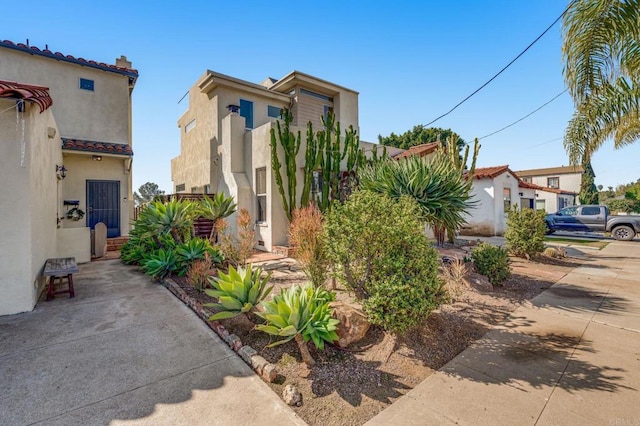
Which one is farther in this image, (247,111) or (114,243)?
(247,111)

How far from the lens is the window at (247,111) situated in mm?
15641

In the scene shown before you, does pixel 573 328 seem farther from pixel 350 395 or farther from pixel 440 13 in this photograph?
pixel 440 13

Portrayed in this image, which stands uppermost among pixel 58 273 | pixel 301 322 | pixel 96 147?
pixel 96 147

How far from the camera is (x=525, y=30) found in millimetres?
10023

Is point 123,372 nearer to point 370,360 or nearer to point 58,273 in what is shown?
point 370,360

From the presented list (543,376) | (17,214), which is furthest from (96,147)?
(543,376)

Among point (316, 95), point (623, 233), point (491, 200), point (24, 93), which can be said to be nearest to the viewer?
point (24, 93)

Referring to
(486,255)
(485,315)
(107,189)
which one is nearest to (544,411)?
(485,315)

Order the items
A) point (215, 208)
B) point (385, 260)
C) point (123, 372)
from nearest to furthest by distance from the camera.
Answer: point (123, 372)
point (385, 260)
point (215, 208)

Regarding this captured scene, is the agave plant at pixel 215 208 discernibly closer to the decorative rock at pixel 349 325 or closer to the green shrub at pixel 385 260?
the green shrub at pixel 385 260

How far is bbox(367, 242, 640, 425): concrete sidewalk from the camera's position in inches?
122

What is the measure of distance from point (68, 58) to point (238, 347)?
15217mm

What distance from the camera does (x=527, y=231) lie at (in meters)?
11.2

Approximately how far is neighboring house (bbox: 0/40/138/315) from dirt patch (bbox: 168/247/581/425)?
3387 mm
